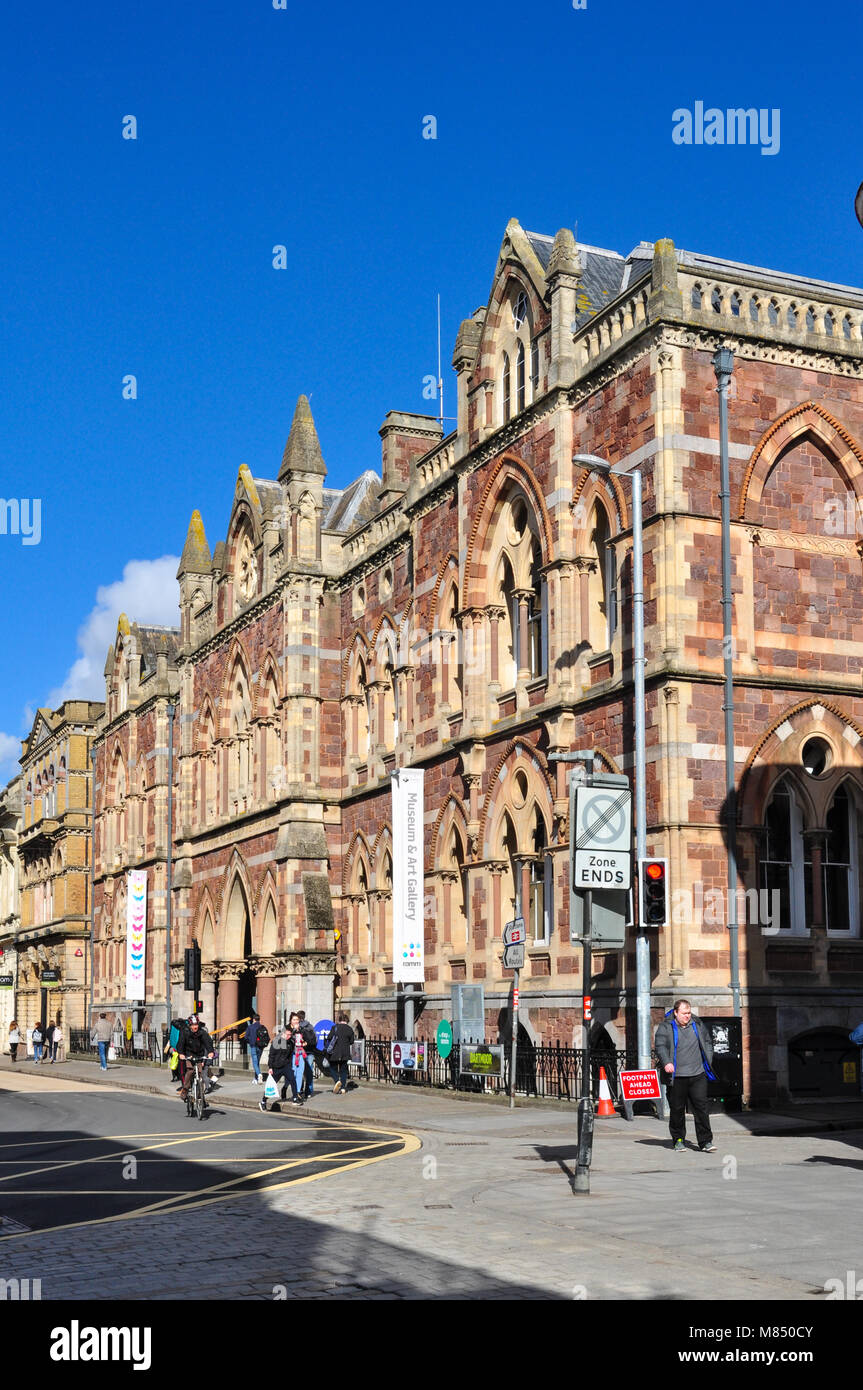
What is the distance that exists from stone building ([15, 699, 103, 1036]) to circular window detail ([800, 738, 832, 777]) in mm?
48339

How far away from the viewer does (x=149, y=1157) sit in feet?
63.2

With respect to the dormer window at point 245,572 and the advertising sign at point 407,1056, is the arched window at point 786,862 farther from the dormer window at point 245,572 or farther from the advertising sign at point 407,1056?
the dormer window at point 245,572

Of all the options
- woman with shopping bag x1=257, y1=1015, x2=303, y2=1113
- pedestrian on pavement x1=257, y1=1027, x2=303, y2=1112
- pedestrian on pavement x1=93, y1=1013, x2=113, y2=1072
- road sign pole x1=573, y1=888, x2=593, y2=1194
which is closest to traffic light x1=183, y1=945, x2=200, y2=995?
pedestrian on pavement x1=93, y1=1013, x2=113, y2=1072

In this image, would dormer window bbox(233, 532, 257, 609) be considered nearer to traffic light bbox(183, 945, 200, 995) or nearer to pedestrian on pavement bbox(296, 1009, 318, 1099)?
traffic light bbox(183, 945, 200, 995)

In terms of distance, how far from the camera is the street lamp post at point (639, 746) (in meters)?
23.1

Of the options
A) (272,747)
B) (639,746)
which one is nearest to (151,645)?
(272,747)

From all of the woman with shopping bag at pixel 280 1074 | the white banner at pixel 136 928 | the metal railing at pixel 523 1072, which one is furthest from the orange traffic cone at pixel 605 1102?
the white banner at pixel 136 928

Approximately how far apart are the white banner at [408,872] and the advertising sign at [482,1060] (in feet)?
13.4

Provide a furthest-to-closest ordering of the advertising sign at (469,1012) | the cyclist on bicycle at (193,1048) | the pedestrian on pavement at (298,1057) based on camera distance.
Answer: the advertising sign at (469,1012)
the pedestrian on pavement at (298,1057)
the cyclist on bicycle at (193,1048)

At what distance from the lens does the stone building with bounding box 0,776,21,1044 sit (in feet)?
292

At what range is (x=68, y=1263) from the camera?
10.9m
